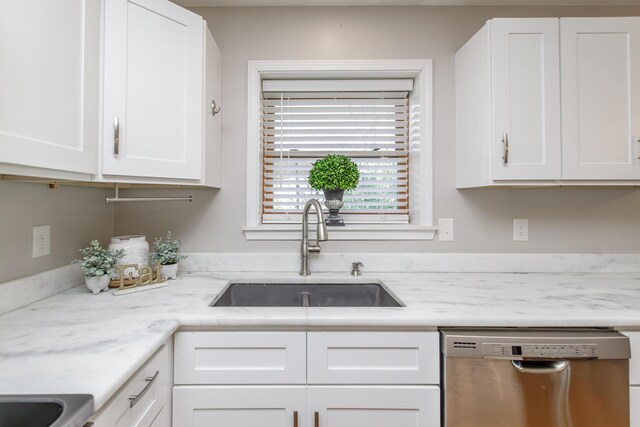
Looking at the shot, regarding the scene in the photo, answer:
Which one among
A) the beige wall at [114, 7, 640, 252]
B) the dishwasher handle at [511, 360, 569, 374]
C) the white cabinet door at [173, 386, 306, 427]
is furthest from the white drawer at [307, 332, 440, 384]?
the beige wall at [114, 7, 640, 252]

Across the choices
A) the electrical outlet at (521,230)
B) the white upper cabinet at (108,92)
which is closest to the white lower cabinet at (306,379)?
the white upper cabinet at (108,92)

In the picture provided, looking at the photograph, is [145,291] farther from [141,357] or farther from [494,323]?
[494,323]

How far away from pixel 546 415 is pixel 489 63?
1.36 metres

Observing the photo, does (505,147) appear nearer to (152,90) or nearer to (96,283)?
(152,90)

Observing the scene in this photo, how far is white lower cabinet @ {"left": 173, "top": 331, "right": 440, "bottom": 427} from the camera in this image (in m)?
1.08

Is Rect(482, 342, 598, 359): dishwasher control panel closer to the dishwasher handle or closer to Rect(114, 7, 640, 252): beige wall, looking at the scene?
the dishwasher handle

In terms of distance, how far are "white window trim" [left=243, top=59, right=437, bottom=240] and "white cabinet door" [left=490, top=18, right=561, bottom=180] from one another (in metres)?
0.38

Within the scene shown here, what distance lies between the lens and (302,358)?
1.09 m

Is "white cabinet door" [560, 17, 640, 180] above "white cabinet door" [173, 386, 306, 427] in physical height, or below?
above

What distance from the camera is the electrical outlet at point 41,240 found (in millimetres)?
1264

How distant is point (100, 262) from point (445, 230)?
1617mm

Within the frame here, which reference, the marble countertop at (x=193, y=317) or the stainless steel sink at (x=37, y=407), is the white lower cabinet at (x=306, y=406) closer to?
the marble countertop at (x=193, y=317)

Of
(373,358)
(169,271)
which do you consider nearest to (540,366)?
(373,358)

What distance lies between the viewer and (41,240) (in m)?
1.29
